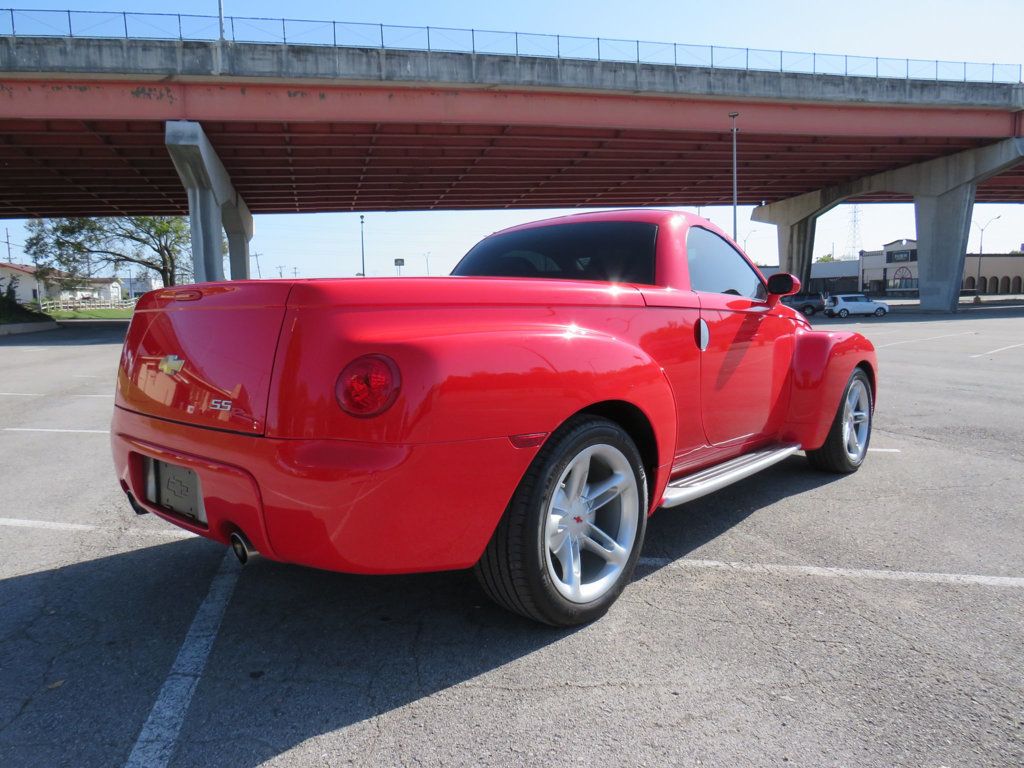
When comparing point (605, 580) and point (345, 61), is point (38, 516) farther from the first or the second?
point (345, 61)

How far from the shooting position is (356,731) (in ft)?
6.76

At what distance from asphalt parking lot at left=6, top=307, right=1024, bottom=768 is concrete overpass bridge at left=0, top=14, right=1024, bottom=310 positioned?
23733 millimetres

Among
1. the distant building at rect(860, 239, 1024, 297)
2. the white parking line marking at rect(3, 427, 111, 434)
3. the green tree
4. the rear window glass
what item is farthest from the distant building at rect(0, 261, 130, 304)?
the distant building at rect(860, 239, 1024, 297)

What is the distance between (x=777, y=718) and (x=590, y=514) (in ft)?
3.08

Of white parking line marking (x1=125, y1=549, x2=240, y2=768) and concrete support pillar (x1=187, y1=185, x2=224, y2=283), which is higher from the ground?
concrete support pillar (x1=187, y1=185, x2=224, y2=283)

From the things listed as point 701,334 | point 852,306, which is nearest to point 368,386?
point 701,334

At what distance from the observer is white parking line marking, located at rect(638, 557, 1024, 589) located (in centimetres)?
308

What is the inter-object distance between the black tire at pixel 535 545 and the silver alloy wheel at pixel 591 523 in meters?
0.04

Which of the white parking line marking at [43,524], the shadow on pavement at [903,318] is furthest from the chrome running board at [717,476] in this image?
the shadow on pavement at [903,318]

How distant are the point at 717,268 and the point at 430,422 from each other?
92.0 inches

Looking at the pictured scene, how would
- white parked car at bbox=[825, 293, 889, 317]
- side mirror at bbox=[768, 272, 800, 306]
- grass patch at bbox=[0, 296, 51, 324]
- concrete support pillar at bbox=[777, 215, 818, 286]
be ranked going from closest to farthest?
side mirror at bbox=[768, 272, 800, 306]
grass patch at bbox=[0, 296, 51, 324]
white parked car at bbox=[825, 293, 889, 317]
concrete support pillar at bbox=[777, 215, 818, 286]

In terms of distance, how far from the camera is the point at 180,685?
2.30m

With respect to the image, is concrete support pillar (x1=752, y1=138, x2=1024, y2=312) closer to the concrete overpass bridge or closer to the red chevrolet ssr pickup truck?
the concrete overpass bridge

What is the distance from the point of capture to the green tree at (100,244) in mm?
49469
